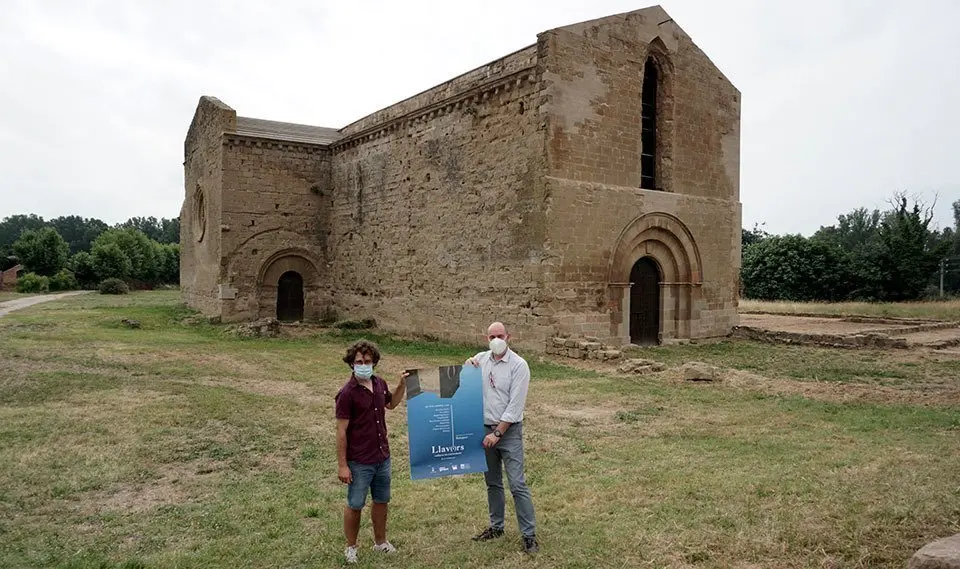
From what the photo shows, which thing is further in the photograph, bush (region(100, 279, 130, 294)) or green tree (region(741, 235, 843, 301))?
bush (region(100, 279, 130, 294))

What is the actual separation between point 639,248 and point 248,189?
13.8 meters

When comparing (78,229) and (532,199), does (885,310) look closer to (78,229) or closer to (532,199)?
(532,199)

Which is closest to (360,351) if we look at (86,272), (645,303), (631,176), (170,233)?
(631,176)

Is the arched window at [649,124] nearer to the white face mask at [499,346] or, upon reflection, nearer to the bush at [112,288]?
the white face mask at [499,346]

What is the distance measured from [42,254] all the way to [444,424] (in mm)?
61414

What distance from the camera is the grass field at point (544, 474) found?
15.0 feet

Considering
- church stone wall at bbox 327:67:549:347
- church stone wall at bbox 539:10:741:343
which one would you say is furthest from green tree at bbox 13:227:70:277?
church stone wall at bbox 539:10:741:343

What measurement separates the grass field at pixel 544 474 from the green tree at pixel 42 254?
164ft

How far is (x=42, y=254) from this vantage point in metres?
54.0

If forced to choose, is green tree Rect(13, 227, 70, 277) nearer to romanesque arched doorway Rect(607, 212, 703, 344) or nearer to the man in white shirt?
romanesque arched doorway Rect(607, 212, 703, 344)

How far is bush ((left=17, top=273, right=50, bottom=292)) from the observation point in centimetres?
4616

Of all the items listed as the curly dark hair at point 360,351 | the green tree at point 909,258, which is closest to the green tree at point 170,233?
the green tree at point 909,258

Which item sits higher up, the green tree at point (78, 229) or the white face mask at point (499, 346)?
the green tree at point (78, 229)

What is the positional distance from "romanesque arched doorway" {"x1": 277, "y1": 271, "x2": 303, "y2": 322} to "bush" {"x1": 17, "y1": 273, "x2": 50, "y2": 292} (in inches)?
1323
